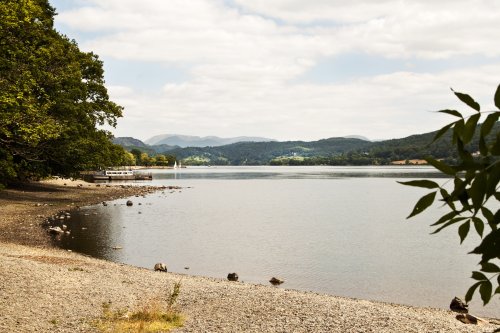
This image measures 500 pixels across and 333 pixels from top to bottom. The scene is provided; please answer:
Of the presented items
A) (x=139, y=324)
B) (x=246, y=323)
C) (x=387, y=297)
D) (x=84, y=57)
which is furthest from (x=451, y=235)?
(x=84, y=57)

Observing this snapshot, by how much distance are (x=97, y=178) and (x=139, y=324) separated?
135012mm

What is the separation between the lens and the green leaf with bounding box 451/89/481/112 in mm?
2344

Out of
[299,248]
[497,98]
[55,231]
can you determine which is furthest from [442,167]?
[55,231]

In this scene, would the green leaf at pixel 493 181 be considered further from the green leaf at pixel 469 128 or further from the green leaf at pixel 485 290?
the green leaf at pixel 485 290

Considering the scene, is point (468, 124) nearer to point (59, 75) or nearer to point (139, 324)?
point (139, 324)

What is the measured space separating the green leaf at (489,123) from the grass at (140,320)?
13.9 metres

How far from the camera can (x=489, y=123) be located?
232 centimetres

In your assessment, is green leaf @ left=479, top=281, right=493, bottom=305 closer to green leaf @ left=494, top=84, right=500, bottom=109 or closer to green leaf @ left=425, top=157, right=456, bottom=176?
green leaf @ left=425, top=157, right=456, bottom=176

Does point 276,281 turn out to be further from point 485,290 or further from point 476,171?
point 476,171

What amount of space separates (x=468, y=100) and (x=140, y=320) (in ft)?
49.0

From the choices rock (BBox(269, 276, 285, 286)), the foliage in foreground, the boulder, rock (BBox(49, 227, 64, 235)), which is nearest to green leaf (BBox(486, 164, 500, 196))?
the foliage in foreground

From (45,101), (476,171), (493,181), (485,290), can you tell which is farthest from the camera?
(45,101)

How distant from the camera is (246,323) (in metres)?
16.4

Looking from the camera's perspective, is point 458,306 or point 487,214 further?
point 458,306
